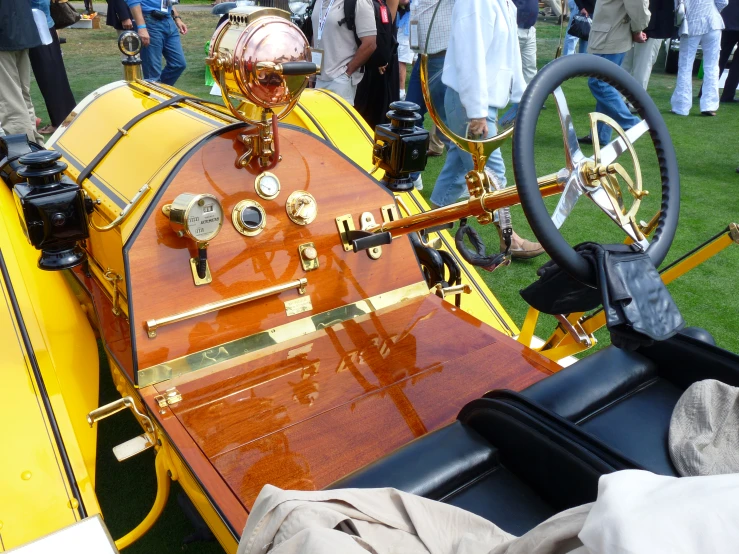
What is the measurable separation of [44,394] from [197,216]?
2.05 feet

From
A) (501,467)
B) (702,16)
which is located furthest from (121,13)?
(702,16)

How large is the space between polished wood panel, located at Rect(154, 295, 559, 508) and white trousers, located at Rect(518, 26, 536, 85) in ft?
2.50

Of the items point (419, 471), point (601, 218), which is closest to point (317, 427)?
point (419, 471)

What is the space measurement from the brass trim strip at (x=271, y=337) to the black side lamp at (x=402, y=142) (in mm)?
394

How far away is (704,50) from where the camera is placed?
23.7 ft

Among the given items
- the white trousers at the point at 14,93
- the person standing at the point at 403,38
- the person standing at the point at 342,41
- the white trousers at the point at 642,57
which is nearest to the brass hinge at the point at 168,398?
the person standing at the point at 342,41

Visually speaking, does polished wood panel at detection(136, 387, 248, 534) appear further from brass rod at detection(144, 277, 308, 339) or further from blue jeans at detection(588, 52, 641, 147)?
blue jeans at detection(588, 52, 641, 147)

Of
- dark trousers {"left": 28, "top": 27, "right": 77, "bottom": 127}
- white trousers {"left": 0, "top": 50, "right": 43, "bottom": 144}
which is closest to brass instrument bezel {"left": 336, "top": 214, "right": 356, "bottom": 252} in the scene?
white trousers {"left": 0, "top": 50, "right": 43, "bottom": 144}

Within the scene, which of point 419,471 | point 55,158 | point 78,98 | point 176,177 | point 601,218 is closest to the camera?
point 419,471

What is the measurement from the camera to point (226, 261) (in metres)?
1.81

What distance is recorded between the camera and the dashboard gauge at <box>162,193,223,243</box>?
1.63 meters

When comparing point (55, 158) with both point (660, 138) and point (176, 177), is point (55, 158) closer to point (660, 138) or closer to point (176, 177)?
point (176, 177)

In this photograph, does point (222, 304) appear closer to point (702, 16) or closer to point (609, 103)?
point (609, 103)

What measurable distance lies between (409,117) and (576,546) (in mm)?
1596
